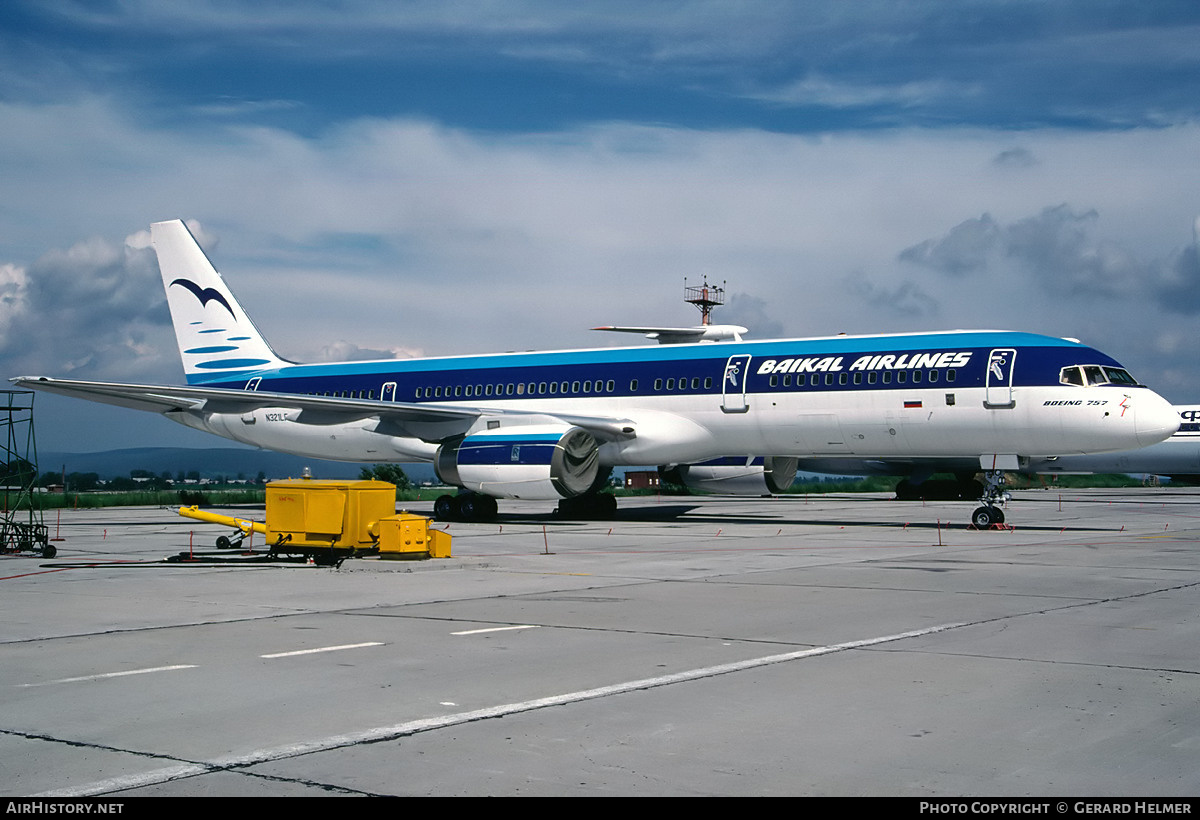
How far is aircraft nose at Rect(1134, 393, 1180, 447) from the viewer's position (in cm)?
2194

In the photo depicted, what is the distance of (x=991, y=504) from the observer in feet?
82.1

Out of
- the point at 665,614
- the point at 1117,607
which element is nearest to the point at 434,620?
the point at 665,614

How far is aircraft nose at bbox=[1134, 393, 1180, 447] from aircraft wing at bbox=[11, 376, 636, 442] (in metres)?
11.2

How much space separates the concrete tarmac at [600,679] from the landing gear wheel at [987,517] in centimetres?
841

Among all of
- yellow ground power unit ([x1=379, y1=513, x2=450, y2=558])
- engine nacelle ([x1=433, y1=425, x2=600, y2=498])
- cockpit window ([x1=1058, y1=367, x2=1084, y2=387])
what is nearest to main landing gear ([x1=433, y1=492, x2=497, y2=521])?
engine nacelle ([x1=433, y1=425, x2=600, y2=498])

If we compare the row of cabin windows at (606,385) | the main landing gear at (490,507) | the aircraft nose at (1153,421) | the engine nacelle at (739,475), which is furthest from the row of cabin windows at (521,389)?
the aircraft nose at (1153,421)

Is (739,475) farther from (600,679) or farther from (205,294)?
(600,679)

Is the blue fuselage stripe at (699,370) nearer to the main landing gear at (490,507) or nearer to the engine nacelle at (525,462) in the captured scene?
the engine nacelle at (525,462)

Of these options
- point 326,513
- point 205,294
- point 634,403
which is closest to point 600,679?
point 326,513

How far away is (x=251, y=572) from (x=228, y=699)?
8730 mm

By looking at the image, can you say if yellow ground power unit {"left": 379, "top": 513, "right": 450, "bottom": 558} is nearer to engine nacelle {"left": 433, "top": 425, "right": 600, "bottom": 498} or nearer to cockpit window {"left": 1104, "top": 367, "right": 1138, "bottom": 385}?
engine nacelle {"left": 433, "top": 425, "right": 600, "bottom": 498}

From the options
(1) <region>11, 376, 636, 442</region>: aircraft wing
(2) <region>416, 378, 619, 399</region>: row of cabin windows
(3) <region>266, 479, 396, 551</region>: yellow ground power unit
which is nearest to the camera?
(3) <region>266, 479, 396, 551</region>: yellow ground power unit

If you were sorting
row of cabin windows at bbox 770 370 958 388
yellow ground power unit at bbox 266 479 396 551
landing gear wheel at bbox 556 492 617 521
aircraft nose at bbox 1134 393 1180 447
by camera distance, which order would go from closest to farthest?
1. yellow ground power unit at bbox 266 479 396 551
2. aircraft nose at bbox 1134 393 1180 447
3. row of cabin windows at bbox 770 370 958 388
4. landing gear wheel at bbox 556 492 617 521
